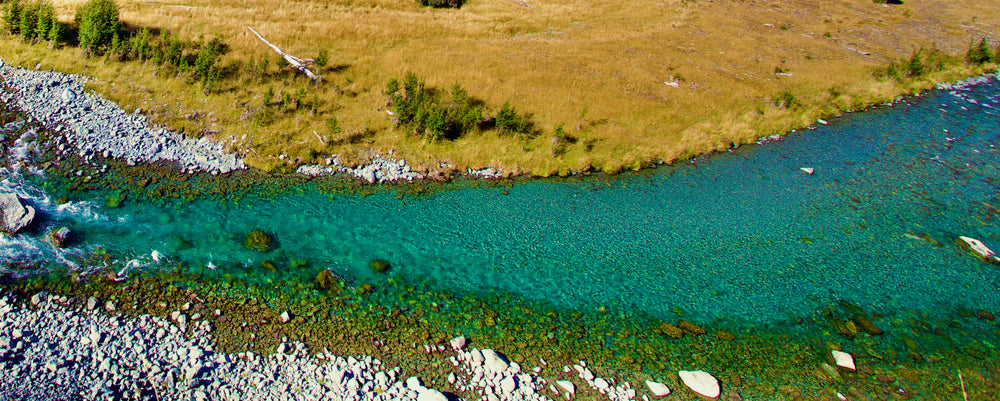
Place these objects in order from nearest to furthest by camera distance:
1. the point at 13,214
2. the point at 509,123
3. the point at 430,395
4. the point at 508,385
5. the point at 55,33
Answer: the point at 430,395, the point at 508,385, the point at 13,214, the point at 55,33, the point at 509,123

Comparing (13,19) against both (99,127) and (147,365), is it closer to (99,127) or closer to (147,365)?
(99,127)

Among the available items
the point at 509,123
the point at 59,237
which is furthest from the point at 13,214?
the point at 509,123

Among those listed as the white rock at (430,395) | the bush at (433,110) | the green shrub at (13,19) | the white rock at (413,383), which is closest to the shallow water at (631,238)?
the white rock at (413,383)

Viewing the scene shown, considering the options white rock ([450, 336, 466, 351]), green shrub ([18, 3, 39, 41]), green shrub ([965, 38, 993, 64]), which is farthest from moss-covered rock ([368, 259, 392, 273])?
green shrub ([965, 38, 993, 64])

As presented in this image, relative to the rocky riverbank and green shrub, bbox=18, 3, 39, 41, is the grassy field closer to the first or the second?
green shrub, bbox=18, 3, 39, 41

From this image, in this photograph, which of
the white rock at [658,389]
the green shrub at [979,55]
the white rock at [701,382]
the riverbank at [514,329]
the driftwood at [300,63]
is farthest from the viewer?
the green shrub at [979,55]

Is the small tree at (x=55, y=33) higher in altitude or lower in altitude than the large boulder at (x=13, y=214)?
higher

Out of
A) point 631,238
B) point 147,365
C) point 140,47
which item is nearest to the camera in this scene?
point 147,365

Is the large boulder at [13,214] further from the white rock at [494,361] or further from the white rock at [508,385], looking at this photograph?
the white rock at [508,385]
